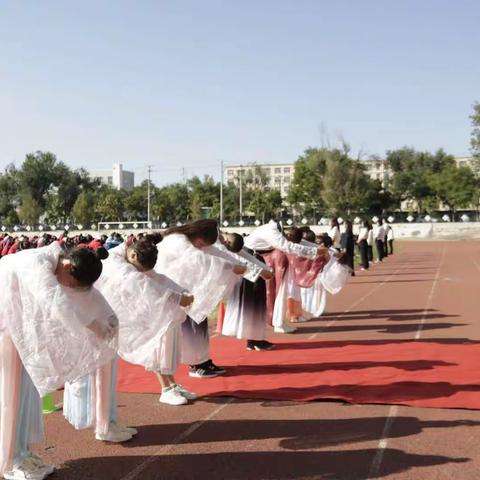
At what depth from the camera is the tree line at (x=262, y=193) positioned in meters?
71.8

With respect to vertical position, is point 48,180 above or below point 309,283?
above

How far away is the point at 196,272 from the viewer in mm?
7066

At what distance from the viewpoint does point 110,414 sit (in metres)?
5.20

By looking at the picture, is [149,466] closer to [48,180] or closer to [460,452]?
[460,452]

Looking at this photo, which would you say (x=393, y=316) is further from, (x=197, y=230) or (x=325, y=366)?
(x=197, y=230)

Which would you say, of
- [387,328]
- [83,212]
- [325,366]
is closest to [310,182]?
[83,212]

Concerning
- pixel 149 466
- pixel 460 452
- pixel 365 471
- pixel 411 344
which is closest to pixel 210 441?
pixel 149 466

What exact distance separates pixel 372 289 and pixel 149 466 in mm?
12916

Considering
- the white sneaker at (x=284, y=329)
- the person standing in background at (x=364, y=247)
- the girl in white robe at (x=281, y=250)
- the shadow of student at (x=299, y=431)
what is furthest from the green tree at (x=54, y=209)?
the shadow of student at (x=299, y=431)

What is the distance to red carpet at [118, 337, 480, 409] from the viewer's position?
6.48 meters

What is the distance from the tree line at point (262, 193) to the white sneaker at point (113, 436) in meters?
58.3

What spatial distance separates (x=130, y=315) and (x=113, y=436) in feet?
3.51

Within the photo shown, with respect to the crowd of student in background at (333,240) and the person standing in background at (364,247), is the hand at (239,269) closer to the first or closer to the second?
the crowd of student in background at (333,240)

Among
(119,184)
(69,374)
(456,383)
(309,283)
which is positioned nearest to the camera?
(69,374)
